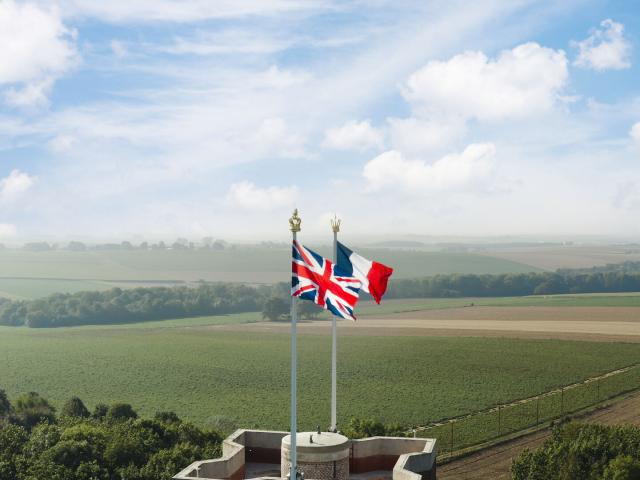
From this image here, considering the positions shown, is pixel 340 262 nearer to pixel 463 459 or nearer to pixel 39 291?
pixel 463 459

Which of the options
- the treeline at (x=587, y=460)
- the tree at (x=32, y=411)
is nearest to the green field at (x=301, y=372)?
the tree at (x=32, y=411)

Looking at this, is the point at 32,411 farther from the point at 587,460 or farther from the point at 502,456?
the point at 587,460

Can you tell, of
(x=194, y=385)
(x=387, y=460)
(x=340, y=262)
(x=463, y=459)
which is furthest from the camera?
(x=194, y=385)

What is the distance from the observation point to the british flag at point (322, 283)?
1802cm

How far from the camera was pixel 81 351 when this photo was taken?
3846 inches

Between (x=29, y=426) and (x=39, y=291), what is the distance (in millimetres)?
140760

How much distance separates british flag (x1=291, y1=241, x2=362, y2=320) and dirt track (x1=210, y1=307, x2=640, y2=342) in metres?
79.7

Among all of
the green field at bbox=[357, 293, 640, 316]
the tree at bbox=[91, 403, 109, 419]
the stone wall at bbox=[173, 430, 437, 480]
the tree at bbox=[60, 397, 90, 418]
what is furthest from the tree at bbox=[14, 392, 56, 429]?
the green field at bbox=[357, 293, 640, 316]

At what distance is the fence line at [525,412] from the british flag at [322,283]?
32.2 meters

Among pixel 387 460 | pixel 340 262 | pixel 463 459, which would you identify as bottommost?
pixel 463 459

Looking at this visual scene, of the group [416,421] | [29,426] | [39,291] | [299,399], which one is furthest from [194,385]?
[39,291]

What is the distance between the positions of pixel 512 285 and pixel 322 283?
465ft

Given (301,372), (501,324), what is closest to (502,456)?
(301,372)

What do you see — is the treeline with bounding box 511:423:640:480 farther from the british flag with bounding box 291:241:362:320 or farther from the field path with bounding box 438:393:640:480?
the british flag with bounding box 291:241:362:320
